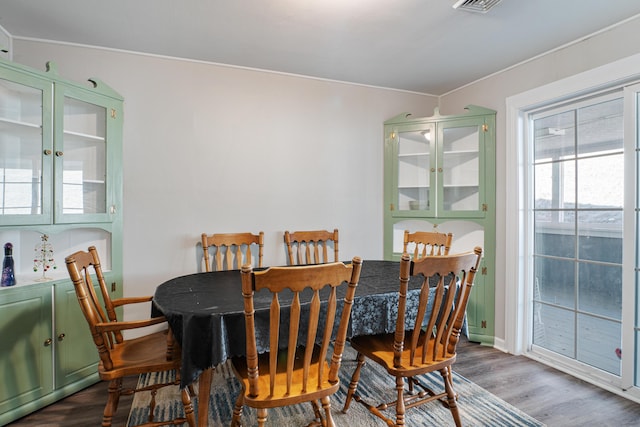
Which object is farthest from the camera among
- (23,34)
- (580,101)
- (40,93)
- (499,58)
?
(499,58)

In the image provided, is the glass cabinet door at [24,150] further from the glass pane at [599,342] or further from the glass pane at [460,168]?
the glass pane at [599,342]

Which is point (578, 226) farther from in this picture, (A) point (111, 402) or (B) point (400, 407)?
(A) point (111, 402)

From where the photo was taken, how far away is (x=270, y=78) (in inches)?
127

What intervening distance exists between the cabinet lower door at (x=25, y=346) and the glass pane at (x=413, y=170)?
3028mm

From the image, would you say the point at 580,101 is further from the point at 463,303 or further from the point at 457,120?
the point at 463,303

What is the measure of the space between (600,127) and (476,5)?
1.38 m

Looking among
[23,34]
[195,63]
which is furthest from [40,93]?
[195,63]

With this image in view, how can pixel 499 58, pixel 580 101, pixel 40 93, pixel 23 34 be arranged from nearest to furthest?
pixel 40 93
pixel 23 34
pixel 580 101
pixel 499 58

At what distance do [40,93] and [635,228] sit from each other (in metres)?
3.96

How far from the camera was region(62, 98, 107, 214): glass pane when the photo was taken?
2.39 meters

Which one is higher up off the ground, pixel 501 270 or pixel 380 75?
pixel 380 75

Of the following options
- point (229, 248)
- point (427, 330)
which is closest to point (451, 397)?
point (427, 330)

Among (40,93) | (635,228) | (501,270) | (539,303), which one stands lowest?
(539,303)

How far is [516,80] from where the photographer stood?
301 cm
